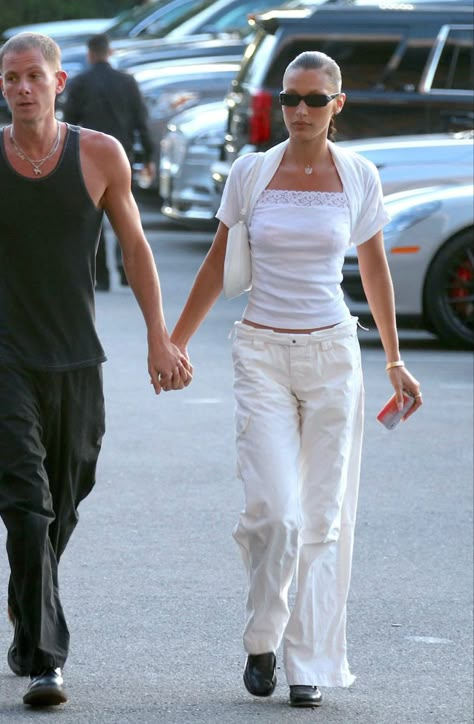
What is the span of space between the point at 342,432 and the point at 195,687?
880mm

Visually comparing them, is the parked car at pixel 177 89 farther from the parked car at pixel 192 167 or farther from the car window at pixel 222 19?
the car window at pixel 222 19

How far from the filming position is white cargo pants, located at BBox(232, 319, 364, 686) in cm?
504

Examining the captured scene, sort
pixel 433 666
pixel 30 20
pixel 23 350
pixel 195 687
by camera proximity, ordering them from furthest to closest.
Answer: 1. pixel 30 20
2. pixel 433 666
3. pixel 195 687
4. pixel 23 350

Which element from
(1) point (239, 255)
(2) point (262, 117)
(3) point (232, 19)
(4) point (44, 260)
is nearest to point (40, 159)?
(4) point (44, 260)

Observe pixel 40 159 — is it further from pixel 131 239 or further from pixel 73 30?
pixel 73 30

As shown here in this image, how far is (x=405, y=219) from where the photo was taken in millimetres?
11719

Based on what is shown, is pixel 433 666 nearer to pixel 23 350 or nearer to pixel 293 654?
pixel 293 654

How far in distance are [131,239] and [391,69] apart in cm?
1110

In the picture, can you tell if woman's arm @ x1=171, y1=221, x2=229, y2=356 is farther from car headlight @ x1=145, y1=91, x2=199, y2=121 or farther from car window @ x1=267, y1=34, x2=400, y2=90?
car headlight @ x1=145, y1=91, x2=199, y2=121

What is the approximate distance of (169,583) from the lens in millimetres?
6488

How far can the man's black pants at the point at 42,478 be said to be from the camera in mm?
4797

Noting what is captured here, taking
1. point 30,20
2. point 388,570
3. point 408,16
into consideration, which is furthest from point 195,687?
point 30,20

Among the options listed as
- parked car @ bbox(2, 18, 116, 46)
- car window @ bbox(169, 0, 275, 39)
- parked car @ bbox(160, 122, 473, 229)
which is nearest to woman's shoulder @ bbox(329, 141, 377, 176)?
parked car @ bbox(160, 122, 473, 229)

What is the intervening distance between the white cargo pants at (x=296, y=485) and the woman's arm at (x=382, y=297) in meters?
0.20
